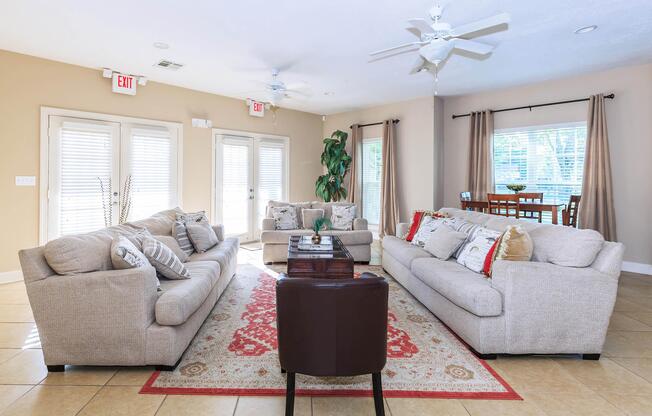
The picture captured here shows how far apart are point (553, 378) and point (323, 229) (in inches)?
150

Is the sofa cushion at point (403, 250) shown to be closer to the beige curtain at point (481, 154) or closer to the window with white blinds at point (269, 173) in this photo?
the beige curtain at point (481, 154)

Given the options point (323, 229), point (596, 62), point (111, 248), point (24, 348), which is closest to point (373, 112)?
point (323, 229)

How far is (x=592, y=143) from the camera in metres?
5.18

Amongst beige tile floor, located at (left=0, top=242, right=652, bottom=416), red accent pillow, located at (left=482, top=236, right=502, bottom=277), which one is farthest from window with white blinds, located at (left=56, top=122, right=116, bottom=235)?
red accent pillow, located at (left=482, top=236, right=502, bottom=277)

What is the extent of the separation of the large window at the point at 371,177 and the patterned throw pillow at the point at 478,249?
431 centimetres

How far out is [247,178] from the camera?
7.12 m

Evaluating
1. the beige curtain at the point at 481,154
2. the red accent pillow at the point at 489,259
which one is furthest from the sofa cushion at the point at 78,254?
the beige curtain at the point at 481,154

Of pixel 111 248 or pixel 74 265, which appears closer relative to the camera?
pixel 74 265

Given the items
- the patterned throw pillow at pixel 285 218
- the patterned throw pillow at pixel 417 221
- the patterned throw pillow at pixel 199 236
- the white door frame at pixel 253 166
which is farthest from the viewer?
the white door frame at pixel 253 166

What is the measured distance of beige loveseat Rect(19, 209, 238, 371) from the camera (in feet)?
7.13

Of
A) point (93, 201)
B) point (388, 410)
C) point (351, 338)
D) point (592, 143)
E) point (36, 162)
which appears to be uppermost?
point (592, 143)

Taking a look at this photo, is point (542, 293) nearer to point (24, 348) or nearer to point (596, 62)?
point (24, 348)

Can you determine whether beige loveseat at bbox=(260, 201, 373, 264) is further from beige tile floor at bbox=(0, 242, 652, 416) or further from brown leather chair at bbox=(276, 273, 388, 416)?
brown leather chair at bbox=(276, 273, 388, 416)

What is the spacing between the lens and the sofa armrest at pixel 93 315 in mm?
2176
